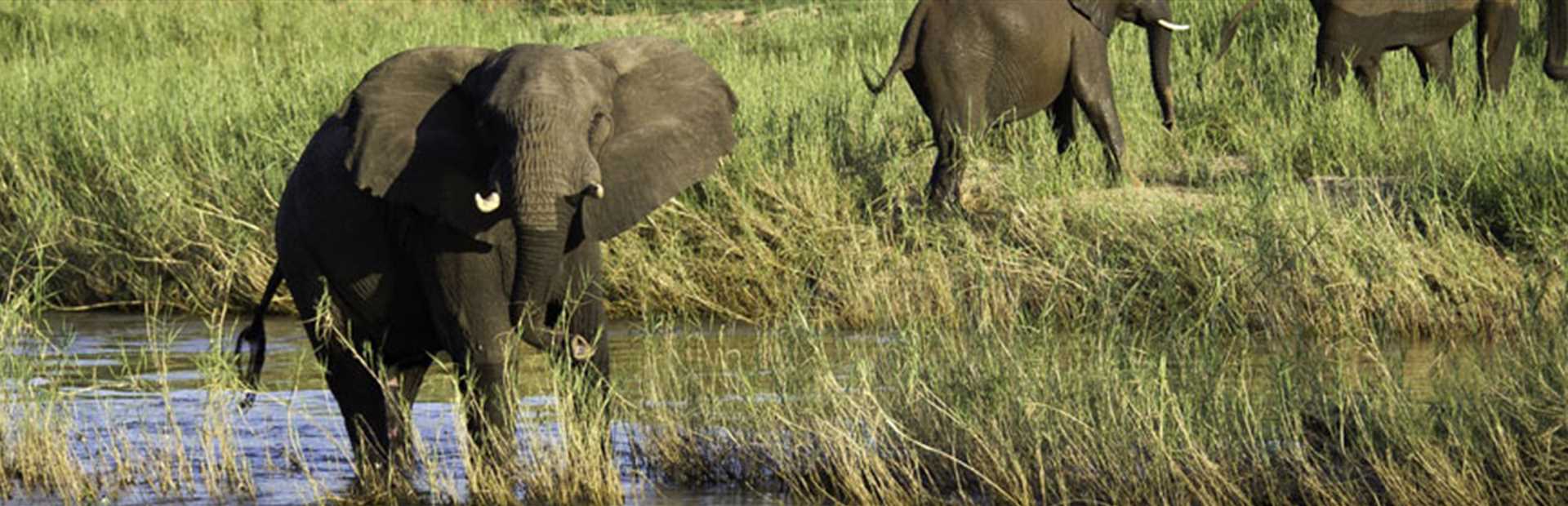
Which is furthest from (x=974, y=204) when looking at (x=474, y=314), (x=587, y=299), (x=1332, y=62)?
(x=474, y=314)

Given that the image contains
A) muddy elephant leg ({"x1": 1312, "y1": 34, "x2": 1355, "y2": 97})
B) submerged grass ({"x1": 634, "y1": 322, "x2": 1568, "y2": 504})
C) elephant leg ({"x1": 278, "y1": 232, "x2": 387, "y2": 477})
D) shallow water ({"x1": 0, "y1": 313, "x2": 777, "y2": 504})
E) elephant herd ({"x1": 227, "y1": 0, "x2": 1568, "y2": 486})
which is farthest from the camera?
muddy elephant leg ({"x1": 1312, "y1": 34, "x2": 1355, "y2": 97})

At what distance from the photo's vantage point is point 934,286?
8.64 m

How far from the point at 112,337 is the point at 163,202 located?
3.18ft

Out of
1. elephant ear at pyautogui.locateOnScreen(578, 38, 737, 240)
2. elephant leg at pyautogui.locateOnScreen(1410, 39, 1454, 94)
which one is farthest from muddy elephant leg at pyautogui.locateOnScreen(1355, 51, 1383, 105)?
elephant ear at pyautogui.locateOnScreen(578, 38, 737, 240)

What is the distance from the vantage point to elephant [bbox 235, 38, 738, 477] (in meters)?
5.85

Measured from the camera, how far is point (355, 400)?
273 inches

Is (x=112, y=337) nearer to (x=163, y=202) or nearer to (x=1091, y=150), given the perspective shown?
(x=163, y=202)

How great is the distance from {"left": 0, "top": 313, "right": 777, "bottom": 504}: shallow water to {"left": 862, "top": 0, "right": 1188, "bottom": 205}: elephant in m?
1.58

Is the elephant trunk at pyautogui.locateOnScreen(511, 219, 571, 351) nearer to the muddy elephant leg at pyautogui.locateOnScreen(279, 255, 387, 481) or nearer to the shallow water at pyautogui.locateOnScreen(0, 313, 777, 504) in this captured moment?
the shallow water at pyautogui.locateOnScreen(0, 313, 777, 504)

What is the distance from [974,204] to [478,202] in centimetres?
484

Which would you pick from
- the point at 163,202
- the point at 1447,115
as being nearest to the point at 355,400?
the point at 163,202

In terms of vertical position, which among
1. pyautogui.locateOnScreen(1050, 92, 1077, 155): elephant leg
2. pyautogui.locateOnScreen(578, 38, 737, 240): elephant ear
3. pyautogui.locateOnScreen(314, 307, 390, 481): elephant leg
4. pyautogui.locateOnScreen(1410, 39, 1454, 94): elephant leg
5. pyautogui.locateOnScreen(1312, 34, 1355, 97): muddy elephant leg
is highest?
pyautogui.locateOnScreen(578, 38, 737, 240): elephant ear

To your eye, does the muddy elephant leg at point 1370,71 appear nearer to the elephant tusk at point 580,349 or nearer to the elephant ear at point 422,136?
the elephant tusk at point 580,349

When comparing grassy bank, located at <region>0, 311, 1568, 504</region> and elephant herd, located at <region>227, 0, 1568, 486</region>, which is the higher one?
elephant herd, located at <region>227, 0, 1568, 486</region>
